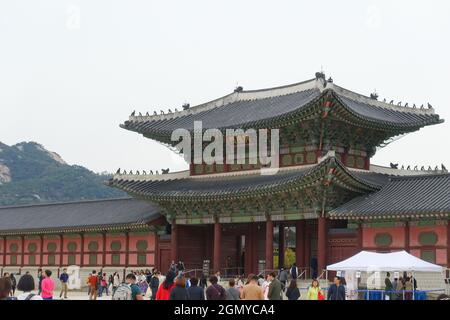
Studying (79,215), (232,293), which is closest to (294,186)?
(232,293)

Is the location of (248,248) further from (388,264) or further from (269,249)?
(388,264)

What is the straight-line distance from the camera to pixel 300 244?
42.6 m

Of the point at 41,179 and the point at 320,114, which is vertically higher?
the point at 41,179

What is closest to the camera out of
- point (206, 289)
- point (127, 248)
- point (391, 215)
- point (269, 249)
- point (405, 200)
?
point (206, 289)

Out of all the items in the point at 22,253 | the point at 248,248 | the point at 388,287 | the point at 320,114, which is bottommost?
the point at 388,287

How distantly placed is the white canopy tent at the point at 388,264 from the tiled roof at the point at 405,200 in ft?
17.3

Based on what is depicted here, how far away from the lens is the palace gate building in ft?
124

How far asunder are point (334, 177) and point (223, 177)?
9.53 meters

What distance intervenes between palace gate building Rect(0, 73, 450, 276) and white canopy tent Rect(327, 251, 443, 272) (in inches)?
215

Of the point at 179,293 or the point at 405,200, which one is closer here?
the point at 179,293

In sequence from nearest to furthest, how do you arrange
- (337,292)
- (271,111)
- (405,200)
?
(337,292)
(405,200)
(271,111)

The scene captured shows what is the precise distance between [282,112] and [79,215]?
18.6m

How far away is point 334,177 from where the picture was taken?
37875 mm
